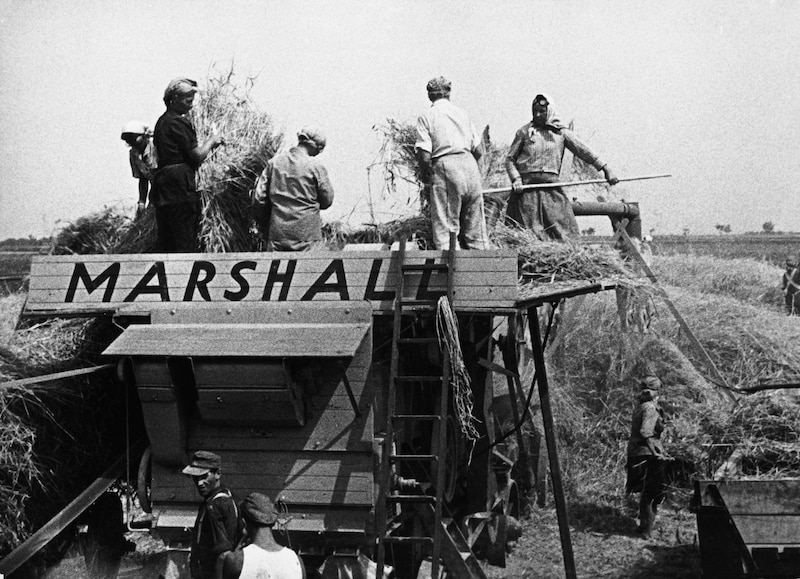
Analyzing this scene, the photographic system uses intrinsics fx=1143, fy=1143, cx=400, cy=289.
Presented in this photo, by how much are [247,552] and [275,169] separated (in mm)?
4936

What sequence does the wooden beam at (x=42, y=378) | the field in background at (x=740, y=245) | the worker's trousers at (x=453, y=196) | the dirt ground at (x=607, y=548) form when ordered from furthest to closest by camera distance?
the field in background at (x=740, y=245), the dirt ground at (x=607, y=548), the worker's trousers at (x=453, y=196), the wooden beam at (x=42, y=378)

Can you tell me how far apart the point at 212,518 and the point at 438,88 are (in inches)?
180

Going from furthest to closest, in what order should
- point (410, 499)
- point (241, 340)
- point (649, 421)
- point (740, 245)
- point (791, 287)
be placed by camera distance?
1. point (740, 245)
2. point (791, 287)
3. point (649, 421)
4. point (241, 340)
5. point (410, 499)

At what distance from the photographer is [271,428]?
8.48 meters

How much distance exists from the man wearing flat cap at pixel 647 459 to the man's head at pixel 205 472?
590cm

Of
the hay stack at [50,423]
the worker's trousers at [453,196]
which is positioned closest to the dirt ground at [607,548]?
the worker's trousers at [453,196]

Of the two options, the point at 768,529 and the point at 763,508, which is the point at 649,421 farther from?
the point at 768,529

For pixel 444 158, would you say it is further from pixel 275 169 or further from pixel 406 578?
pixel 406 578

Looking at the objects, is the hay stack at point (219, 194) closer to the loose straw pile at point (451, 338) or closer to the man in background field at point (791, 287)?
the loose straw pile at point (451, 338)

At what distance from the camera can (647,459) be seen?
1196cm

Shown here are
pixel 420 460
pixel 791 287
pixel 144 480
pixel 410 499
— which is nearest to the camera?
pixel 410 499

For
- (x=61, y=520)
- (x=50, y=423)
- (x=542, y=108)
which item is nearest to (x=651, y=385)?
(x=542, y=108)

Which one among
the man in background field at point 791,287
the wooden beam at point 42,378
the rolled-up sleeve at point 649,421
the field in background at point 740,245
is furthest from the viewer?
the field in background at point 740,245

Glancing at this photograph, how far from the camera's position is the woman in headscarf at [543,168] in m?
11.6
